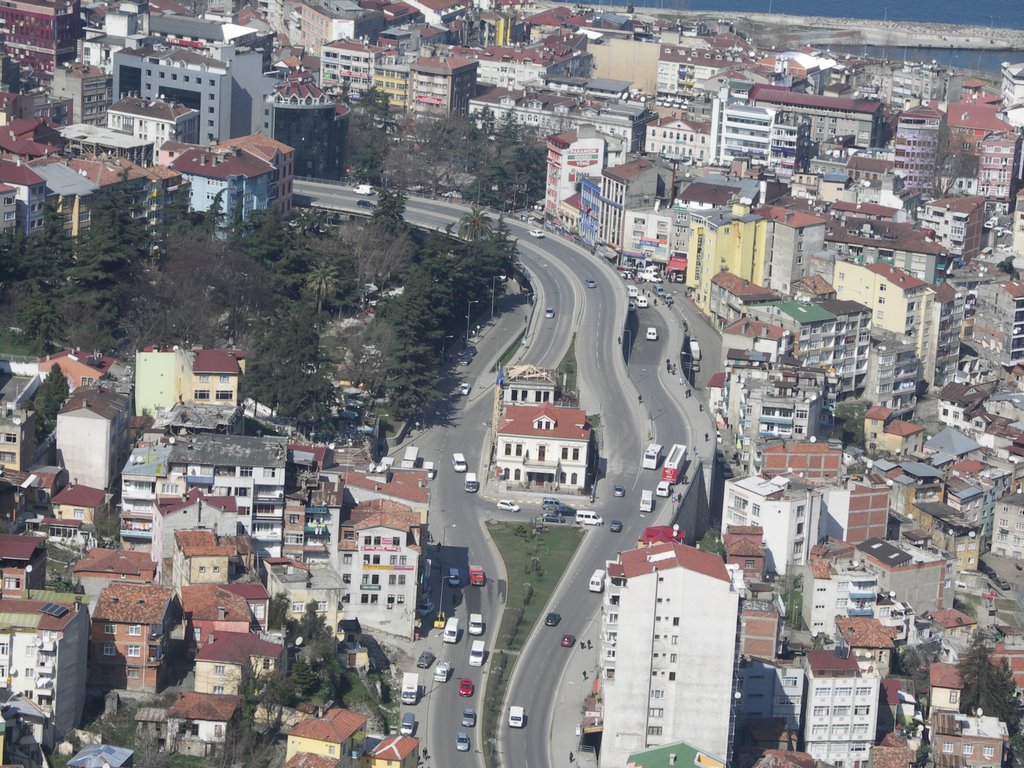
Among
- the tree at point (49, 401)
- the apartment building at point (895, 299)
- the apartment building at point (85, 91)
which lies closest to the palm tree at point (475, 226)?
the apartment building at point (895, 299)

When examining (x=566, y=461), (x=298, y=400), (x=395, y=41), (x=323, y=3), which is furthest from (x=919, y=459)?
(x=323, y=3)

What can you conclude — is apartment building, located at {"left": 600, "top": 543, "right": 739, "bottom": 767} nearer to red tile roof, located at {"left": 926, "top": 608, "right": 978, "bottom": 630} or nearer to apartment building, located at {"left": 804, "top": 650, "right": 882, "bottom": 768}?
apartment building, located at {"left": 804, "top": 650, "right": 882, "bottom": 768}

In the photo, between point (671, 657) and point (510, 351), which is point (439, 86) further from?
point (671, 657)

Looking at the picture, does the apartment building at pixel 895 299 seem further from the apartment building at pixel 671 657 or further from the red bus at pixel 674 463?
the apartment building at pixel 671 657

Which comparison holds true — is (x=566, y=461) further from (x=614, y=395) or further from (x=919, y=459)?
(x=919, y=459)

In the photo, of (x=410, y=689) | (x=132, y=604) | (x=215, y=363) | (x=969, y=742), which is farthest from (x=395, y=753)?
(x=215, y=363)

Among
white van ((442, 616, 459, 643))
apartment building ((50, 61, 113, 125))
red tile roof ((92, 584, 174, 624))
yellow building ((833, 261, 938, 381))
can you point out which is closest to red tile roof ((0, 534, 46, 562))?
red tile roof ((92, 584, 174, 624))

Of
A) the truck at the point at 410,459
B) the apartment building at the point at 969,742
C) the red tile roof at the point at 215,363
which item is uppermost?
the red tile roof at the point at 215,363
